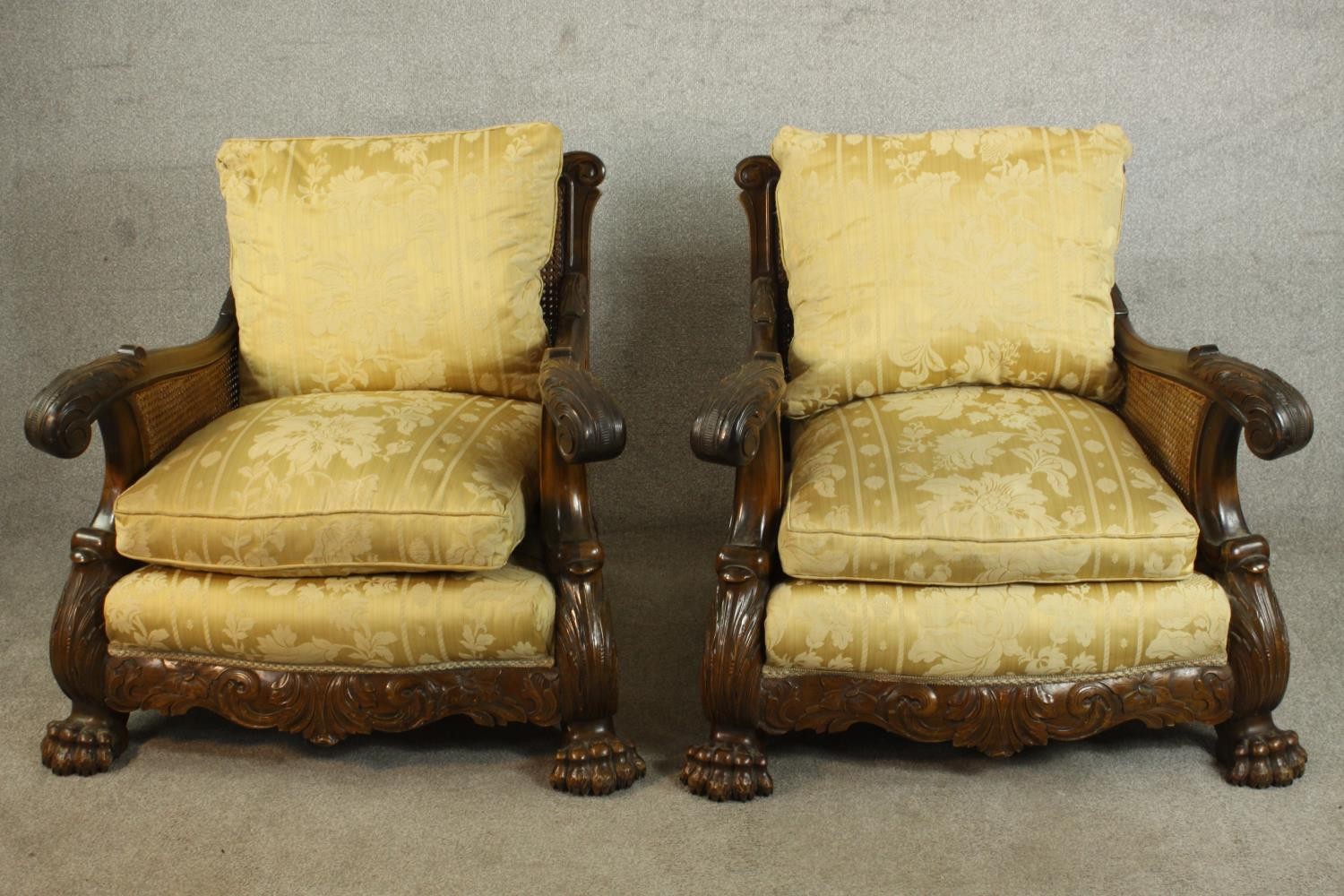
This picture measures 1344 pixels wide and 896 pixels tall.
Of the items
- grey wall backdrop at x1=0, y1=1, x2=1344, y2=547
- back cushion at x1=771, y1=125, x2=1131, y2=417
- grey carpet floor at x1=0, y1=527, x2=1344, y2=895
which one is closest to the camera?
grey carpet floor at x1=0, y1=527, x2=1344, y2=895

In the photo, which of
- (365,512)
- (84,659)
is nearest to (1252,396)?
(365,512)

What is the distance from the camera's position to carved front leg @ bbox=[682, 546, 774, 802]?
1.90 meters

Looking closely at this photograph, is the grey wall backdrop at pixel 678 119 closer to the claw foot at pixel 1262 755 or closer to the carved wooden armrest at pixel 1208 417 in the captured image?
the carved wooden armrest at pixel 1208 417

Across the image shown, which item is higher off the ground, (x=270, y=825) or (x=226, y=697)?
(x=226, y=697)

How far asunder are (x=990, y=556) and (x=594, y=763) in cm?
66

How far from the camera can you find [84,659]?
1992 millimetres

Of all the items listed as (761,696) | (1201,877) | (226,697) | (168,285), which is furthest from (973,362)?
(168,285)

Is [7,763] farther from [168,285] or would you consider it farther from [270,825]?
[168,285]

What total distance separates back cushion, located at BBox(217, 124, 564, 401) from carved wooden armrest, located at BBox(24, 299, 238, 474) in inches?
3.4

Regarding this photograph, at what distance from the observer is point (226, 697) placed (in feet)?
6.50

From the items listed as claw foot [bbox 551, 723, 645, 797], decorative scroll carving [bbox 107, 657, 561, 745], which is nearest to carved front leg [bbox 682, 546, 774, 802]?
claw foot [bbox 551, 723, 645, 797]

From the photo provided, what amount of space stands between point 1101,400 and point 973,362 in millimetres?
255

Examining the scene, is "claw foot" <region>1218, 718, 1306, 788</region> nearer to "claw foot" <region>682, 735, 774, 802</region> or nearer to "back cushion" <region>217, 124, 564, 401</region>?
"claw foot" <region>682, 735, 774, 802</region>

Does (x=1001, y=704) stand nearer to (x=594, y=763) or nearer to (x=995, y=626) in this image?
(x=995, y=626)
